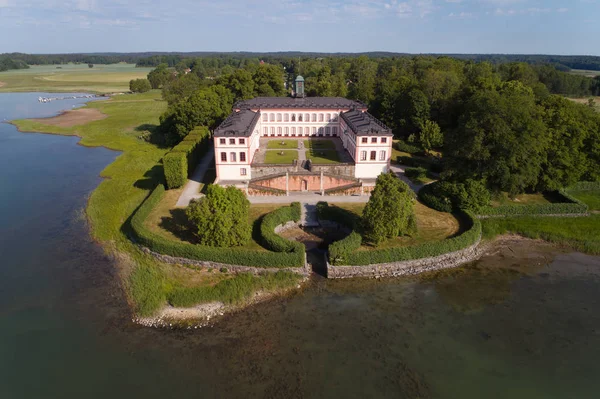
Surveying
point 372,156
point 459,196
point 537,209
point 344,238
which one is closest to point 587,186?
point 537,209

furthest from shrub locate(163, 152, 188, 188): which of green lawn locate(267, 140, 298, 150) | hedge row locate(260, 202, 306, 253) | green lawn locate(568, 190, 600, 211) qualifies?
green lawn locate(568, 190, 600, 211)

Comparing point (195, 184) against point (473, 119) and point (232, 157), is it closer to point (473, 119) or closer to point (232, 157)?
point (232, 157)

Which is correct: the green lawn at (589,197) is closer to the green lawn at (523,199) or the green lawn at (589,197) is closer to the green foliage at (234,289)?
the green lawn at (523,199)

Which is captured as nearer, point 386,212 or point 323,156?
point 386,212

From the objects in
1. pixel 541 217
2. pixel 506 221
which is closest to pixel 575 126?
pixel 541 217

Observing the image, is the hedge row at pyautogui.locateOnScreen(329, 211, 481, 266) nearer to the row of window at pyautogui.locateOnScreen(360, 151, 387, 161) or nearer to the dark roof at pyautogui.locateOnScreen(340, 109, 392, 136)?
the row of window at pyautogui.locateOnScreen(360, 151, 387, 161)

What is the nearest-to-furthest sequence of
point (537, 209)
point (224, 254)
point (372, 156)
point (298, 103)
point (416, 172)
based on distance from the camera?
point (224, 254)
point (537, 209)
point (372, 156)
point (416, 172)
point (298, 103)
